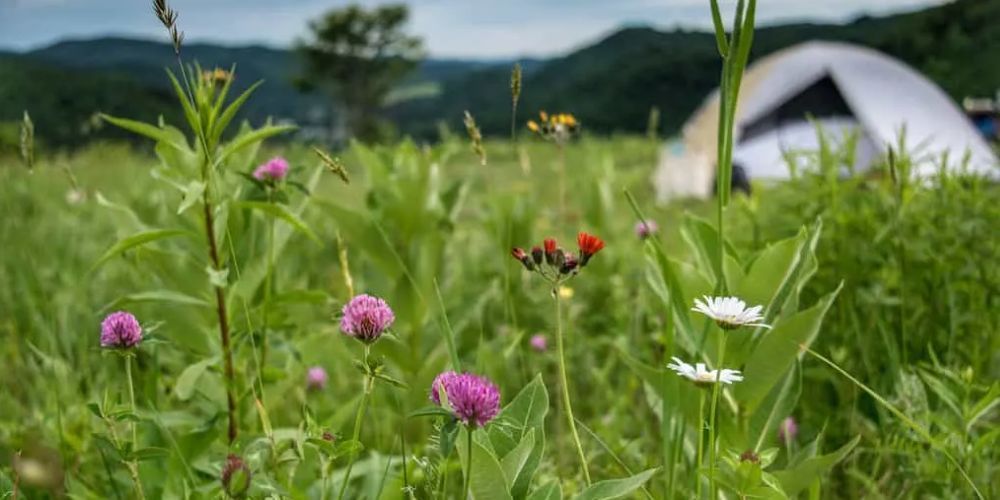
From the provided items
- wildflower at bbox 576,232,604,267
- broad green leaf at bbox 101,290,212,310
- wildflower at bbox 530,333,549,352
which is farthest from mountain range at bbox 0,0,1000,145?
wildflower at bbox 530,333,549,352

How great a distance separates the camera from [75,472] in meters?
1.41

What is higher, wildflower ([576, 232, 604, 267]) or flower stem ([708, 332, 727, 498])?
wildflower ([576, 232, 604, 267])

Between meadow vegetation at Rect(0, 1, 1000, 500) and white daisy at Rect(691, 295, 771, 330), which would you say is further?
meadow vegetation at Rect(0, 1, 1000, 500)

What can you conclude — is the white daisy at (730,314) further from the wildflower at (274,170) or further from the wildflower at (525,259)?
the wildflower at (274,170)

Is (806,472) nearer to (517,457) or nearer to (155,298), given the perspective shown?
(517,457)

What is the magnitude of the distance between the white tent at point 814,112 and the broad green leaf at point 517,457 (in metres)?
5.08

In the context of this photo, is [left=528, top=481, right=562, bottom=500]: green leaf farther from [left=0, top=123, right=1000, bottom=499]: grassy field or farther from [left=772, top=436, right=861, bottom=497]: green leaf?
[left=772, top=436, right=861, bottom=497]: green leaf

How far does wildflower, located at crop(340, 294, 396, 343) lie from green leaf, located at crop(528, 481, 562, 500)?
203mm

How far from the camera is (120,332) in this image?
960 millimetres

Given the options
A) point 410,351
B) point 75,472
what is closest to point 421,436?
point 410,351

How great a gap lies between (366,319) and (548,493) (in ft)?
0.74

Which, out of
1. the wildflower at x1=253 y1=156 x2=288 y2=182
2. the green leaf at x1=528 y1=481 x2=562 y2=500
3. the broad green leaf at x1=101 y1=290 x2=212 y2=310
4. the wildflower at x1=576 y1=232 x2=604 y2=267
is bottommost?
the green leaf at x1=528 y1=481 x2=562 y2=500

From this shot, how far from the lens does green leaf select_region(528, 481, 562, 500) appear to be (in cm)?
85

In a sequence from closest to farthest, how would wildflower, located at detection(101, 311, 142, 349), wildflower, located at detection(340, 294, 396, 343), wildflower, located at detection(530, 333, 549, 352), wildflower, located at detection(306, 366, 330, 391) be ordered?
wildflower, located at detection(340, 294, 396, 343), wildflower, located at detection(101, 311, 142, 349), wildflower, located at detection(306, 366, 330, 391), wildflower, located at detection(530, 333, 549, 352)
